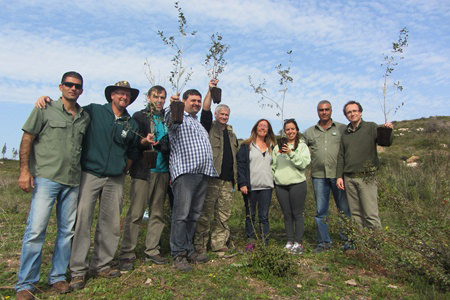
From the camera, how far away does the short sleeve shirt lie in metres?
3.63

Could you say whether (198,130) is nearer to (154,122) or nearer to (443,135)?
(154,122)

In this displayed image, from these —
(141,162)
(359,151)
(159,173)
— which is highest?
(359,151)

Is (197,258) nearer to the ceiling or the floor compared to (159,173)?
nearer to the floor

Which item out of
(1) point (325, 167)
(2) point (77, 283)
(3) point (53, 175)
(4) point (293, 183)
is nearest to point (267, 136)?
(4) point (293, 183)

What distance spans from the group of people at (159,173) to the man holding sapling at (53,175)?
0.01 meters

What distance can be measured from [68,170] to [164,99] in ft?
5.58

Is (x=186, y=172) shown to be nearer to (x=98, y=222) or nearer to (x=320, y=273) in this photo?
(x=98, y=222)

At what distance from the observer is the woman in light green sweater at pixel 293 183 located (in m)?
5.38

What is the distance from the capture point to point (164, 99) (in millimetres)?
4777

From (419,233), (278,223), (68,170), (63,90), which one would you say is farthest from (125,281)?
(278,223)

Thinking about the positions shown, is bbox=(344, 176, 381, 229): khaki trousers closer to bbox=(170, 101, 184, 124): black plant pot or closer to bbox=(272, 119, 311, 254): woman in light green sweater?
→ bbox=(272, 119, 311, 254): woman in light green sweater

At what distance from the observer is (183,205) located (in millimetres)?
4426

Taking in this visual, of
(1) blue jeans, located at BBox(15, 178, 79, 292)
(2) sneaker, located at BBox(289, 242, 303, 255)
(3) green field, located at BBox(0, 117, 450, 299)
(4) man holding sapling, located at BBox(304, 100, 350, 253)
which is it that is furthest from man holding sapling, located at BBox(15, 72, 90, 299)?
(4) man holding sapling, located at BBox(304, 100, 350, 253)

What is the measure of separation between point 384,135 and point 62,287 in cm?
476
